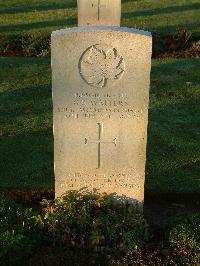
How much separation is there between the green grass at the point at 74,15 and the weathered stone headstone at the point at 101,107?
7662 millimetres

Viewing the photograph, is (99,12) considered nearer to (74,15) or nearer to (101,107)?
(74,15)

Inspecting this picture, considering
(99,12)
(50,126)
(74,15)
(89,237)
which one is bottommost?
(89,237)

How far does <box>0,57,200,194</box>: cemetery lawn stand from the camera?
6457mm

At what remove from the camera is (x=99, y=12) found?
958 cm

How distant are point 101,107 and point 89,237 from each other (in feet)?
4.23

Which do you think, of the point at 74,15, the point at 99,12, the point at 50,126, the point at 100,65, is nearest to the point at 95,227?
the point at 100,65

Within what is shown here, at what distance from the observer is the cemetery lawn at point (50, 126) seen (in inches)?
254

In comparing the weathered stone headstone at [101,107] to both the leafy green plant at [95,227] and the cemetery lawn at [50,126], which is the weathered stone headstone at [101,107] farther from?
the cemetery lawn at [50,126]

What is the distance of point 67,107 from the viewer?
16.3 feet

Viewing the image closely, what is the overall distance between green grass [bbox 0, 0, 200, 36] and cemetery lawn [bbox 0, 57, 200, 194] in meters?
2.31

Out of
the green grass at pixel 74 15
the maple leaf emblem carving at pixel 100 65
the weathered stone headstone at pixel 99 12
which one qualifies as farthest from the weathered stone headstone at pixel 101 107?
the green grass at pixel 74 15

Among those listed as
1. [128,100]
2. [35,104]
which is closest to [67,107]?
[128,100]

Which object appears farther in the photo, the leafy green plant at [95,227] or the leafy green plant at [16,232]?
the leafy green plant at [95,227]

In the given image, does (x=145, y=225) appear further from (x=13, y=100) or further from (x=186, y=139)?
(x=13, y=100)
